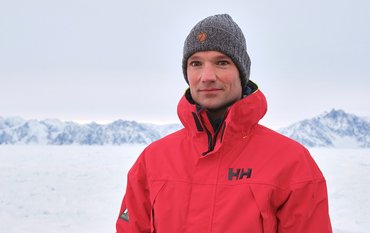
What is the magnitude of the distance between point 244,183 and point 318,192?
13.3 inches

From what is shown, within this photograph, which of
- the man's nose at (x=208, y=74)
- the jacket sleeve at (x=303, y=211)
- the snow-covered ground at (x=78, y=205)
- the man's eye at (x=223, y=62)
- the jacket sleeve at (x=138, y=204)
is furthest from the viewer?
the snow-covered ground at (x=78, y=205)

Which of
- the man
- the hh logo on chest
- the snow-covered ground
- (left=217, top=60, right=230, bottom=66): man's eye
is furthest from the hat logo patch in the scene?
the snow-covered ground

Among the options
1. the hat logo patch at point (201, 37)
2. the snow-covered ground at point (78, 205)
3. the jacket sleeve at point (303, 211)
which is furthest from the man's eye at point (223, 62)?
the snow-covered ground at point (78, 205)

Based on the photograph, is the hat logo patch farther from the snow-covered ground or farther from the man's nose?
the snow-covered ground

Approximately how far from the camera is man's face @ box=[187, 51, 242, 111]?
6.47ft

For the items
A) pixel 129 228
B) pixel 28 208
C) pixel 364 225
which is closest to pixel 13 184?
pixel 28 208

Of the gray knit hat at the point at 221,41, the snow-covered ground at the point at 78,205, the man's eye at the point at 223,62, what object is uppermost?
the gray knit hat at the point at 221,41

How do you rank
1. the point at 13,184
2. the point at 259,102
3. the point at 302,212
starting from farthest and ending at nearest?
the point at 13,184 → the point at 259,102 → the point at 302,212

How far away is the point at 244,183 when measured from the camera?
1.87 metres

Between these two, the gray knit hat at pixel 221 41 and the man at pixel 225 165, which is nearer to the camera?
the man at pixel 225 165

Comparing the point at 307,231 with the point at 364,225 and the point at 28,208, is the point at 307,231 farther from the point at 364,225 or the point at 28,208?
the point at 28,208

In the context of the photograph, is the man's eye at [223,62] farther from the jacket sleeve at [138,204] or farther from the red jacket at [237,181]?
the jacket sleeve at [138,204]

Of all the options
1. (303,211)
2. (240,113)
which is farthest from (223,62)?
(303,211)

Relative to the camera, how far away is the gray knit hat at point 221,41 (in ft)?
6.68
